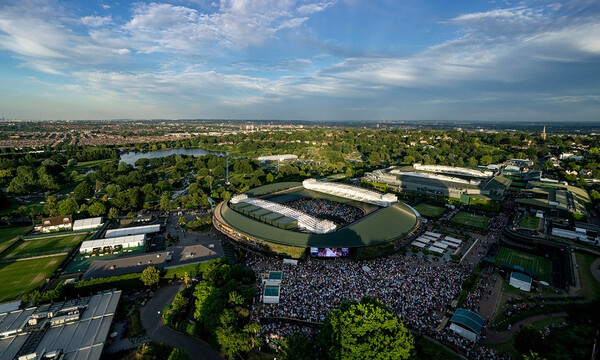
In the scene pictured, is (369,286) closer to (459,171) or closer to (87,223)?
(87,223)

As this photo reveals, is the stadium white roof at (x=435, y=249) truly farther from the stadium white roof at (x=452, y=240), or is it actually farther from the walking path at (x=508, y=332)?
the walking path at (x=508, y=332)

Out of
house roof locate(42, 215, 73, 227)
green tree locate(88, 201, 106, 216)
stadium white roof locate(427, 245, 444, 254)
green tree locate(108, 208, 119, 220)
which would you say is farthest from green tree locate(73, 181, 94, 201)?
stadium white roof locate(427, 245, 444, 254)

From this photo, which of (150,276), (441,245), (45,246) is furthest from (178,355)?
(45,246)

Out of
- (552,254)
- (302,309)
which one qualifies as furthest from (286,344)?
(552,254)

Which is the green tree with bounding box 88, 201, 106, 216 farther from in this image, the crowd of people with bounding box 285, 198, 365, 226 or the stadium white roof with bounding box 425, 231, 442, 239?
the stadium white roof with bounding box 425, 231, 442, 239

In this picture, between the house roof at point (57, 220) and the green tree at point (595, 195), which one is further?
the green tree at point (595, 195)

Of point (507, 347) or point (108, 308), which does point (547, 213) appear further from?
point (108, 308)

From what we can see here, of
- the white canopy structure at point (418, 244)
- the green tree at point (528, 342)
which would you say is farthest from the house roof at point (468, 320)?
the white canopy structure at point (418, 244)
